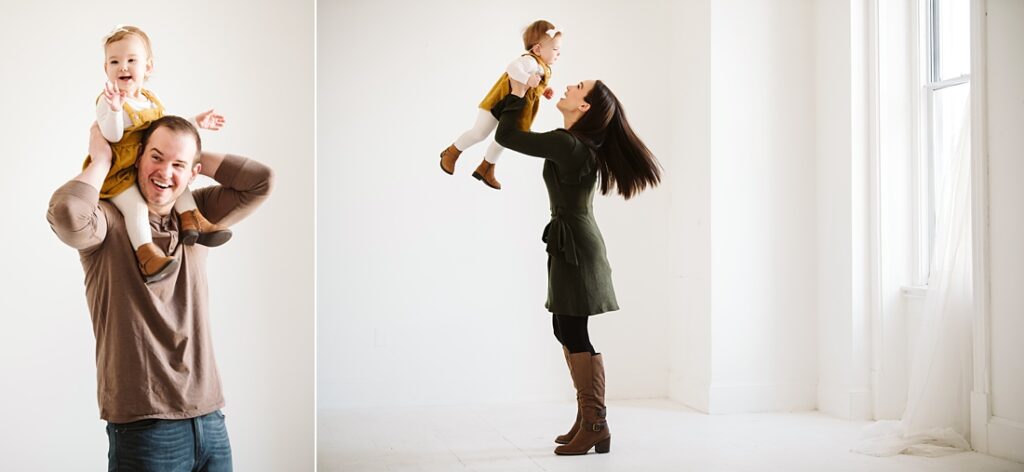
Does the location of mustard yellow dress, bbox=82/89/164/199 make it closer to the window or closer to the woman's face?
the woman's face

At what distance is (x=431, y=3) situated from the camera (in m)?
5.22

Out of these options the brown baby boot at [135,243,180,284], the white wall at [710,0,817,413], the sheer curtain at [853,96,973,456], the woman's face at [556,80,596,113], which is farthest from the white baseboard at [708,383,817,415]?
the brown baby boot at [135,243,180,284]

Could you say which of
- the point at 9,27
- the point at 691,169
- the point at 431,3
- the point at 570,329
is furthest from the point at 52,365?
the point at 691,169

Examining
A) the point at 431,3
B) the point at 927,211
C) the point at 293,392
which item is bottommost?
the point at 293,392

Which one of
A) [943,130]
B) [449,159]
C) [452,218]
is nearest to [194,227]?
[449,159]

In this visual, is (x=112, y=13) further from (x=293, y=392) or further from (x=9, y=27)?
(x=293, y=392)

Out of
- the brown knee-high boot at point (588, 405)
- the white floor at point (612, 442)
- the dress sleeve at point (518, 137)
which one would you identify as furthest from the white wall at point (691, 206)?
the dress sleeve at point (518, 137)

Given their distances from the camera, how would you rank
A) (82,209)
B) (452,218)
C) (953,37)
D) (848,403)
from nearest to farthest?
(82,209)
(953,37)
(848,403)
(452,218)

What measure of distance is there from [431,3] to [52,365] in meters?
3.20

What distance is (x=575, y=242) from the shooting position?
12.7ft

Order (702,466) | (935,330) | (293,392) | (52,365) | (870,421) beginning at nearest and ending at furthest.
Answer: (52,365), (293,392), (702,466), (935,330), (870,421)

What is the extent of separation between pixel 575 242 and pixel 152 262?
2.25 m

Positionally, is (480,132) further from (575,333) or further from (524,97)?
(575,333)

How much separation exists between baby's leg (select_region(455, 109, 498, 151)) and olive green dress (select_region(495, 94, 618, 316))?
30cm
